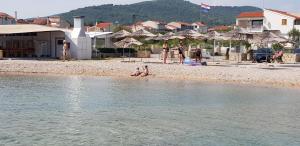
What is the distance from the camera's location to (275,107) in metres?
20.3

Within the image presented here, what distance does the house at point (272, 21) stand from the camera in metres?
89.3

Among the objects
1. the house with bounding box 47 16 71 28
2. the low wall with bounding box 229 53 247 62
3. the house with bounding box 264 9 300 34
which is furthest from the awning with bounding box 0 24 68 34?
the house with bounding box 264 9 300 34

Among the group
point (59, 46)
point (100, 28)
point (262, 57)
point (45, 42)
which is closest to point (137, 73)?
point (59, 46)

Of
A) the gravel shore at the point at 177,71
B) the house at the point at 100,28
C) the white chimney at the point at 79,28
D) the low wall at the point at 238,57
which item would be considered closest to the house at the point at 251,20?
the house at the point at 100,28

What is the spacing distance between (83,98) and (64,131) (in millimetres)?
7287

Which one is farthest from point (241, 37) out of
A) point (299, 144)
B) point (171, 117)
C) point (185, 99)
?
point (299, 144)

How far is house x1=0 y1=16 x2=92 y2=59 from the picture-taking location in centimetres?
3947

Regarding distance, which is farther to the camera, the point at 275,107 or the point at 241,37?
the point at 241,37

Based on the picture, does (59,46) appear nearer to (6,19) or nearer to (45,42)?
(45,42)

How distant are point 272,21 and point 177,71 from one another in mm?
62741

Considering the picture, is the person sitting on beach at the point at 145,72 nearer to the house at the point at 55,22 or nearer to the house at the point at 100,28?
the house at the point at 55,22

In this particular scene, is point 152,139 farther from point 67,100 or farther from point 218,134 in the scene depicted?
point 67,100

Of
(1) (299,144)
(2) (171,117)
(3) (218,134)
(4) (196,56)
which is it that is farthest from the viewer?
(4) (196,56)

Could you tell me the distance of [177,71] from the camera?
3162cm
